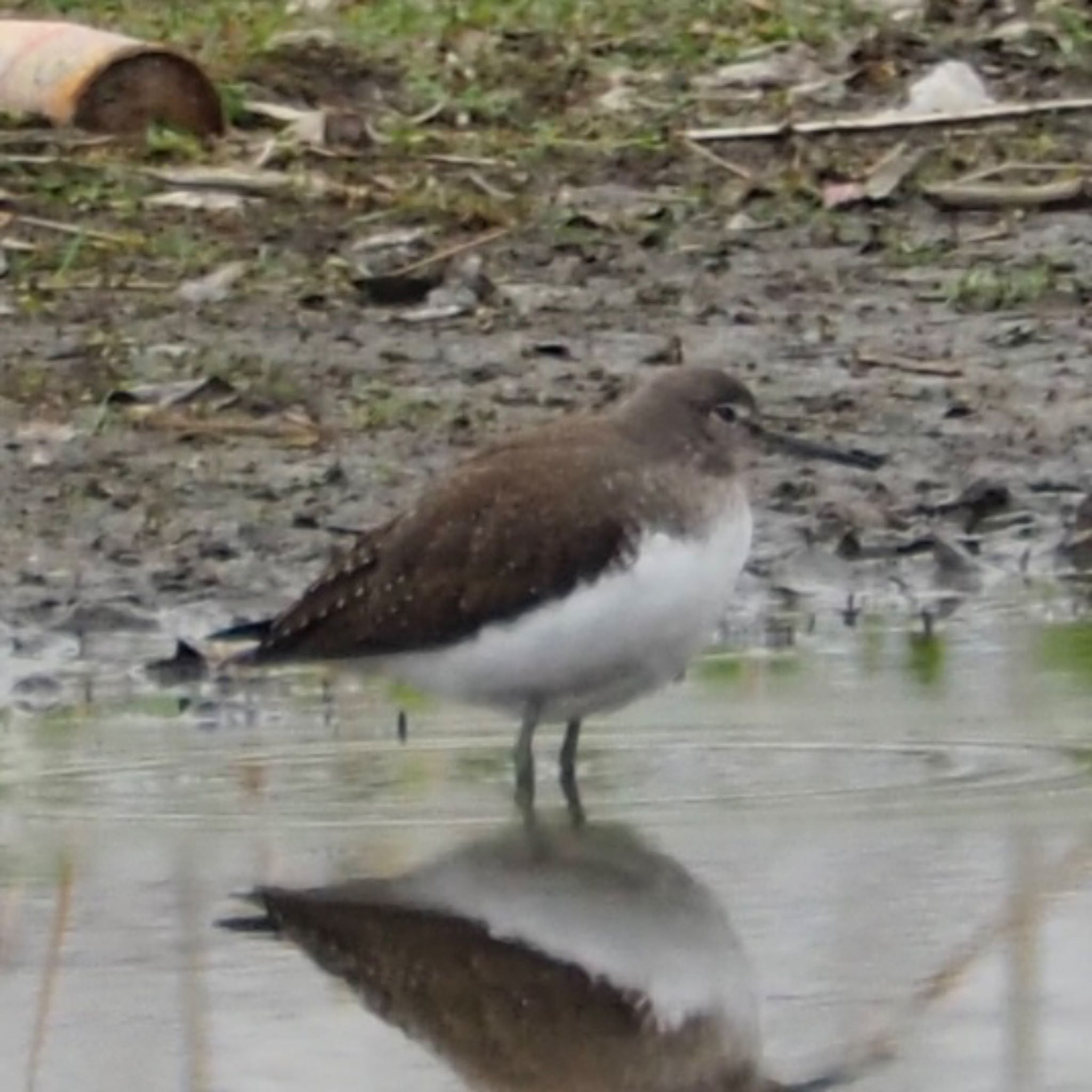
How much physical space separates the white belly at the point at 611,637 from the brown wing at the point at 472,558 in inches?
1.7

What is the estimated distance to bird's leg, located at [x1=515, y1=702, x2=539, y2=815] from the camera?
7828 millimetres

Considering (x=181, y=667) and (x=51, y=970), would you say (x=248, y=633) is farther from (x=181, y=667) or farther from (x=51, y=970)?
(x=51, y=970)

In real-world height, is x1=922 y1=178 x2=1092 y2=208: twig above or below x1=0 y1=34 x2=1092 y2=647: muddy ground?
above

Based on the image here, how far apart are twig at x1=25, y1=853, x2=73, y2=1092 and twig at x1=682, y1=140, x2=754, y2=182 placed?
18.5ft

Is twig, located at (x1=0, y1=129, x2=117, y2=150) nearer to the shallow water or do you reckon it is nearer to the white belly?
the shallow water

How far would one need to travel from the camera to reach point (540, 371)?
10992 mm

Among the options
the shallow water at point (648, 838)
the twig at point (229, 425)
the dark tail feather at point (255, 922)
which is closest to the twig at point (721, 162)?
the twig at point (229, 425)

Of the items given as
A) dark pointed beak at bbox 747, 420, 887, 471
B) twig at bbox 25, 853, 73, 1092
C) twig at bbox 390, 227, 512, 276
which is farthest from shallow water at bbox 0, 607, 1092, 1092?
twig at bbox 390, 227, 512, 276

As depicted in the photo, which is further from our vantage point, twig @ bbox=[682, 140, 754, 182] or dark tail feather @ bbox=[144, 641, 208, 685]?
twig @ bbox=[682, 140, 754, 182]

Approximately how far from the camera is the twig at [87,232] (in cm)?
1172

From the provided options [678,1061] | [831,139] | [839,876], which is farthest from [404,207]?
[678,1061]

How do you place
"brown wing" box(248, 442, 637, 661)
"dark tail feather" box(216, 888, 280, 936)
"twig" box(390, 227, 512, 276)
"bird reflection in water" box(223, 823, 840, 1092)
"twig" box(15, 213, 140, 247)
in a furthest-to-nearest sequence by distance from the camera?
"twig" box(15, 213, 140, 247) → "twig" box(390, 227, 512, 276) → "brown wing" box(248, 442, 637, 661) → "dark tail feather" box(216, 888, 280, 936) → "bird reflection in water" box(223, 823, 840, 1092)

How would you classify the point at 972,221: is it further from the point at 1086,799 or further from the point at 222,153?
the point at 1086,799

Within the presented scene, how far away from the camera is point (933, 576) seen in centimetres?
962
